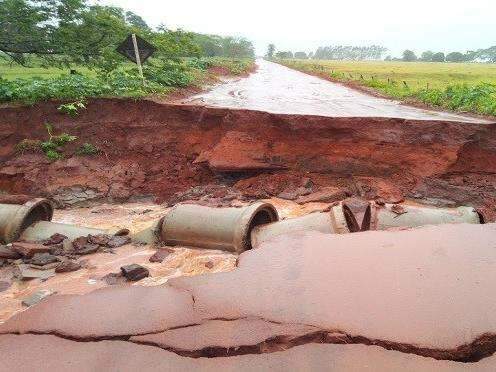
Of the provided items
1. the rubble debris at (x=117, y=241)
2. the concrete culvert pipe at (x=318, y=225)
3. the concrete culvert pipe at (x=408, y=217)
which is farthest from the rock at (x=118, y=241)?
the concrete culvert pipe at (x=408, y=217)

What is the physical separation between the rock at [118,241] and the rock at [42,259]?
73 centimetres

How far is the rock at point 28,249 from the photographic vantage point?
4849 millimetres

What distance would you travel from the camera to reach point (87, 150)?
28.4ft

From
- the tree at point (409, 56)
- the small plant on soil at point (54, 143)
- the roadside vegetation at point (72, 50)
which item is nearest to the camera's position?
the small plant on soil at point (54, 143)

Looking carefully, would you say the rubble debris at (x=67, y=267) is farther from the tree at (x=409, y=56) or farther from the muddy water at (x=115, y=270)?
the tree at (x=409, y=56)

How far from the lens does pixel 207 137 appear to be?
28.3 ft

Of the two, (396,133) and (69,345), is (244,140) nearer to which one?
(396,133)

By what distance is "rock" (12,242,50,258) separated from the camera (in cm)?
485

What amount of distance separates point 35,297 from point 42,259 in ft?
3.34

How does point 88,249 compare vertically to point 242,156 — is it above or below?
below

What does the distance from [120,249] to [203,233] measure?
115 centimetres

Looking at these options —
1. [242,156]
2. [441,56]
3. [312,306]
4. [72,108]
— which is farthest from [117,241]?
[441,56]

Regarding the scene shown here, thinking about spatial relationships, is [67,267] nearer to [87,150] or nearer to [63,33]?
[87,150]

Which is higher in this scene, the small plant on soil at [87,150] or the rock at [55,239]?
the small plant on soil at [87,150]
